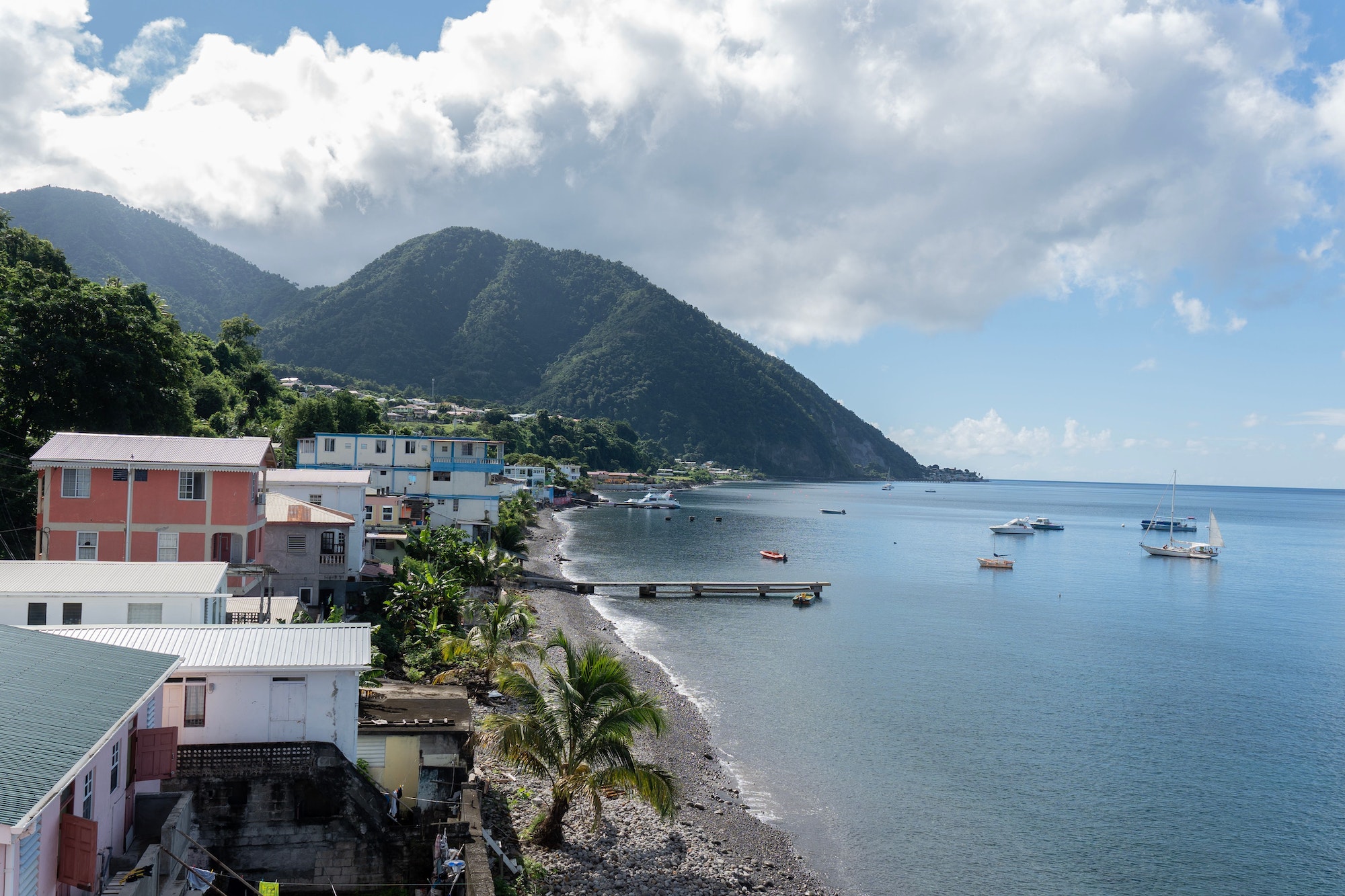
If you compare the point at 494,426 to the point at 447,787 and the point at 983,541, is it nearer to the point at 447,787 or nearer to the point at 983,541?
the point at 983,541

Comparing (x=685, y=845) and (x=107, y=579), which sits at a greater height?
(x=107, y=579)

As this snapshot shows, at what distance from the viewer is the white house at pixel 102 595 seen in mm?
21766

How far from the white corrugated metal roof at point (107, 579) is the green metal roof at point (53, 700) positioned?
7691 mm

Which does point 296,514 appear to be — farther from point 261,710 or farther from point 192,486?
point 261,710

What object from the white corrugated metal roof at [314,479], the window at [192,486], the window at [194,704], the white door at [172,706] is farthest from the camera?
the white corrugated metal roof at [314,479]

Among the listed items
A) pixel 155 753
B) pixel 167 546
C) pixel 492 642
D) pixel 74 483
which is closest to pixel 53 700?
pixel 155 753

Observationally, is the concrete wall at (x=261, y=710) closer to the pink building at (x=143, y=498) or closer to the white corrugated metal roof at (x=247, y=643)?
the white corrugated metal roof at (x=247, y=643)

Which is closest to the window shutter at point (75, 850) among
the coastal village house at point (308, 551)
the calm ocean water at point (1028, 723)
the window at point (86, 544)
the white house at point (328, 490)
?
the calm ocean water at point (1028, 723)

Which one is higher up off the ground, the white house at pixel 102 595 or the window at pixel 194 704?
the white house at pixel 102 595

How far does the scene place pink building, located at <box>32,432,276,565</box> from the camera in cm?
2969

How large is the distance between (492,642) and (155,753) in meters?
20.3

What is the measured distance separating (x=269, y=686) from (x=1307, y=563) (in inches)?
5077

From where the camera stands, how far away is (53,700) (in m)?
12.1

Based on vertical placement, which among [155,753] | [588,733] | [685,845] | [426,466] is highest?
[426,466]
